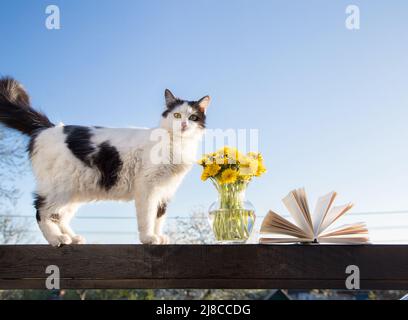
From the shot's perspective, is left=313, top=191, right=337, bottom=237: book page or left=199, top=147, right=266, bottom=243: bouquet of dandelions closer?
left=313, top=191, right=337, bottom=237: book page

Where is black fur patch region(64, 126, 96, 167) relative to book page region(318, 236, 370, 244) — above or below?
above

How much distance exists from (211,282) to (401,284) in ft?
1.85

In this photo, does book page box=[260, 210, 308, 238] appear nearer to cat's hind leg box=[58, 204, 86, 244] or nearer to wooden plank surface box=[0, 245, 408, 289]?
A: wooden plank surface box=[0, 245, 408, 289]

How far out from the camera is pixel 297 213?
169 centimetres

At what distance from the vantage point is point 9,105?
2.10 m

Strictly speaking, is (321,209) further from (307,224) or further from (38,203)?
(38,203)

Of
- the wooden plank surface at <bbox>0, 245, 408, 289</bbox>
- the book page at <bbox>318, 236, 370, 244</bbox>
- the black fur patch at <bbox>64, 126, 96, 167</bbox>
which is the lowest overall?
the wooden plank surface at <bbox>0, 245, 408, 289</bbox>

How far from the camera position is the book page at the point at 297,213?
5.45 feet

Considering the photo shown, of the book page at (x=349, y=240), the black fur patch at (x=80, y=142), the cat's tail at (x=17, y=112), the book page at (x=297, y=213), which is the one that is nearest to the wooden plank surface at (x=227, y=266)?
the book page at (x=349, y=240)

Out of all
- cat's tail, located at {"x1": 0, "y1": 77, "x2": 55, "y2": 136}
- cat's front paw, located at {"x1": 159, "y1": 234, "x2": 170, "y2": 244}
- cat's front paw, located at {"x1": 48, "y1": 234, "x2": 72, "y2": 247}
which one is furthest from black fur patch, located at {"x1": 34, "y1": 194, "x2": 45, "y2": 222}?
cat's front paw, located at {"x1": 159, "y1": 234, "x2": 170, "y2": 244}

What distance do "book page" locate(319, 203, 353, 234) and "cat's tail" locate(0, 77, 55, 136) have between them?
1.24 meters

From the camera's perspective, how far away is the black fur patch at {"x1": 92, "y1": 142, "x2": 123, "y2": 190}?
6.52ft

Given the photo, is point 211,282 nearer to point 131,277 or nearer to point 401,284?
point 131,277
